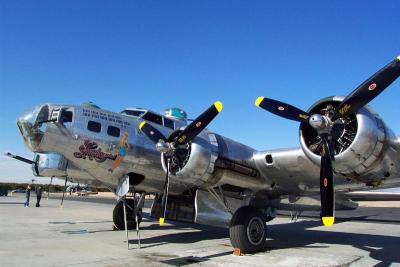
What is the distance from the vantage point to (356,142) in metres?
6.97

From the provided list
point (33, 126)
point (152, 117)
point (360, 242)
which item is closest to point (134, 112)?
point (152, 117)

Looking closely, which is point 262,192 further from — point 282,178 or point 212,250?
point 212,250

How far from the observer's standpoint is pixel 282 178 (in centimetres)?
1023

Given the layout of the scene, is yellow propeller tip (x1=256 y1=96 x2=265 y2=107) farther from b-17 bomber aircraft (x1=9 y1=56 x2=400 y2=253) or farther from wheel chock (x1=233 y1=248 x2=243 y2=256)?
wheel chock (x1=233 y1=248 x2=243 y2=256)

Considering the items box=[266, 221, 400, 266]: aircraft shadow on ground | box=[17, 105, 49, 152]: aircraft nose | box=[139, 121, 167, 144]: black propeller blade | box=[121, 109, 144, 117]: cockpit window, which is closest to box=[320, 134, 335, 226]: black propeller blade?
box=[266, 221, 400, 266]: aircraft shadow on ground

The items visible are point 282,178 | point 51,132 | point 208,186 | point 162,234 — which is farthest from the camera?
point 162,234

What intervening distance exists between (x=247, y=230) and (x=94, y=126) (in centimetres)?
431

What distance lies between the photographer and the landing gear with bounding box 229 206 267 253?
905 centimetres

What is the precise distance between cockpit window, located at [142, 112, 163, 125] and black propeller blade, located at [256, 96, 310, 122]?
3363mm

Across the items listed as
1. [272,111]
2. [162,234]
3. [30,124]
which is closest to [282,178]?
[272,111]

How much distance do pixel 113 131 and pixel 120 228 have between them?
4954 millimetres

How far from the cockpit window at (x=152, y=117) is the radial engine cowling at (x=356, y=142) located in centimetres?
444

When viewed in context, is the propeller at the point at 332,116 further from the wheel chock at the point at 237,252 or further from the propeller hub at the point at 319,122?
the wheel chock at the point at 237,252

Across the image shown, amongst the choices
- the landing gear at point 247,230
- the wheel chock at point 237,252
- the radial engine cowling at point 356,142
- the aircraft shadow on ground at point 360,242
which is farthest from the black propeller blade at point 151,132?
the aircraft shadow on ground at point 360,242
